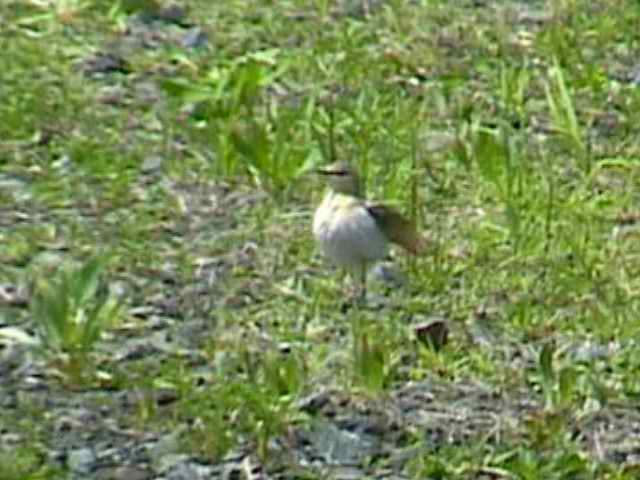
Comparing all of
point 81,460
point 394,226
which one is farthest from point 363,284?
point 81,460

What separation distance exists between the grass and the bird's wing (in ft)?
0.43


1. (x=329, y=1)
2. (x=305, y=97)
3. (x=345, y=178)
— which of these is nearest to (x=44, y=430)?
(x=345, y=178)

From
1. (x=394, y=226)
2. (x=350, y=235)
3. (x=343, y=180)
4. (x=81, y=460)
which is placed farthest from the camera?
(x=343, y=180)

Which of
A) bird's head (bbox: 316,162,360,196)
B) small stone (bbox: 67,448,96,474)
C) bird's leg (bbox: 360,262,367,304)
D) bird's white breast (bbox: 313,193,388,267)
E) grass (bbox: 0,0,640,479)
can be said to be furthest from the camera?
bird's head (bbox: 316,162,360,196)

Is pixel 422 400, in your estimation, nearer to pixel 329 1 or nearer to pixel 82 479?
pixel 82 479

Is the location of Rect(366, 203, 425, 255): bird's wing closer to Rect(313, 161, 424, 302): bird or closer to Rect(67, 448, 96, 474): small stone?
Rect(313, 161, 424, 302): bird

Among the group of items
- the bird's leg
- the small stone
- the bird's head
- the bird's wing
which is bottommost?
the small stone

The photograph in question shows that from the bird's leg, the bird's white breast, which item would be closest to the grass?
the bird's leg

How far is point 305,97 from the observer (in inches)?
292

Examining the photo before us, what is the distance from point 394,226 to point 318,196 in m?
0.72

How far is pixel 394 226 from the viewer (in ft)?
→ 19.5

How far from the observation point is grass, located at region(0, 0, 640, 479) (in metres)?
5.45

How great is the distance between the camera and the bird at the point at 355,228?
5.79 metres

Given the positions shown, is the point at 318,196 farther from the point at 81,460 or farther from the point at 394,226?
the point at 81,460
